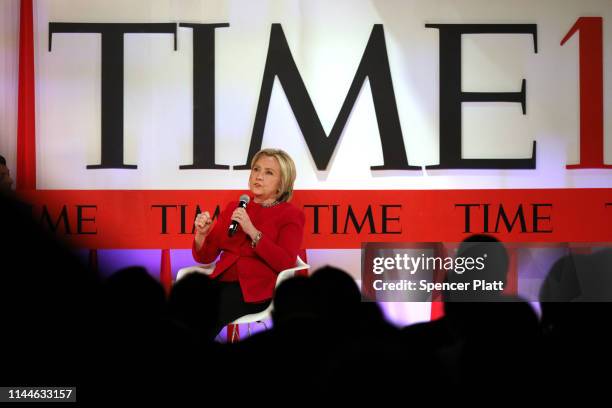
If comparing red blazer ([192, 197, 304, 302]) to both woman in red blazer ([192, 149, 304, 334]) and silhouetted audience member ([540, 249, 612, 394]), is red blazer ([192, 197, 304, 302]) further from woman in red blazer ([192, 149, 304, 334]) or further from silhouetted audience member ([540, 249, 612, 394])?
silhouetted audience member ([540, 249, 612, 394])

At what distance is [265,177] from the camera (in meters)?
3.64

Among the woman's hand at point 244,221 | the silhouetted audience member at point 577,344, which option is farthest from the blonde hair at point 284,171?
the silhouetted audience member at point 577,344

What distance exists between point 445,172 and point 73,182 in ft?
8.19

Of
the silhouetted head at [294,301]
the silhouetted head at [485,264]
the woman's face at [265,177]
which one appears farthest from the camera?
the woman's face at [265,177]

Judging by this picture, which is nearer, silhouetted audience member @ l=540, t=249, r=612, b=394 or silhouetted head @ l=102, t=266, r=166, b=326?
silhouetted head @ l=102, t=266, r=166, b=326

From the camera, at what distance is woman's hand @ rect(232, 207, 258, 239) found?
331 centimetres

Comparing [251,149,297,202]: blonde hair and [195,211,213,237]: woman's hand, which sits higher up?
[251,149,297,202]: blonde hair

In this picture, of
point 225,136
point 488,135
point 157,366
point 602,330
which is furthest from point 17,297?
point 488,135

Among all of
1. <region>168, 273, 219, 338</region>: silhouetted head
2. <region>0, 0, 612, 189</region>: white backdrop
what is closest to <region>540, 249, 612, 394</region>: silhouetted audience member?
<region>168, 273, 219, 338</region>: silhouetted head

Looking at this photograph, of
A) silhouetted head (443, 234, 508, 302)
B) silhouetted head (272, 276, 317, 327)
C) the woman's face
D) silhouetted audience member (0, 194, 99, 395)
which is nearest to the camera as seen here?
silhouetted audience member (0, 194, 99, 395)

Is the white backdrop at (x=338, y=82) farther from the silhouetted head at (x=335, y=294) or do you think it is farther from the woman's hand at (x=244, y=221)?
the silhouetted head at (x=335, y=294)

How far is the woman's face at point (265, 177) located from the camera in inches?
143

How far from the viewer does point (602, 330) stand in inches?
42.6

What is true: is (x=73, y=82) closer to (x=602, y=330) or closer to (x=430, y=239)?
(x=430, y=239)
